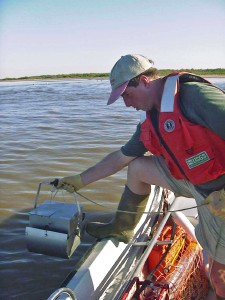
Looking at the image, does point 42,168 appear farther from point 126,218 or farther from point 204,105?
point 204,105

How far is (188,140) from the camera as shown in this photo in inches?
92.0

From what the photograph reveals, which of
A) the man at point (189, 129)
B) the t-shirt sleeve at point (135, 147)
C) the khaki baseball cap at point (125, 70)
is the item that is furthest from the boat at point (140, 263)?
the khaki baseball cap at point (125, 70)

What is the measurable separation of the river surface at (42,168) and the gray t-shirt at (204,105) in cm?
192

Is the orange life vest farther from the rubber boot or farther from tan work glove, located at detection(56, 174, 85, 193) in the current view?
tan work glove, located at detection(56, 174, 85, 193)

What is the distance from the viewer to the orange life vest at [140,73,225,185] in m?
2.31

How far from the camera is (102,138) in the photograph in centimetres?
848

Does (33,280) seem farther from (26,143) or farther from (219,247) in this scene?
(26,143)

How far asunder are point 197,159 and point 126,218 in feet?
3.38

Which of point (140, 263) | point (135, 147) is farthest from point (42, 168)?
point (140, 263)

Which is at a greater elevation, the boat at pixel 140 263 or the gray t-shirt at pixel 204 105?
the gray t-shirt at pixel 204 105

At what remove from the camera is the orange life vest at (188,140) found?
7.59 feet

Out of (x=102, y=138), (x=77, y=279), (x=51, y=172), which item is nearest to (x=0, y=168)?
(x=51, y=172)

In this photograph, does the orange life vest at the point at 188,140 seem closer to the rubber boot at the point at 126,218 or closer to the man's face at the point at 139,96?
the man's face at the point at 139,96

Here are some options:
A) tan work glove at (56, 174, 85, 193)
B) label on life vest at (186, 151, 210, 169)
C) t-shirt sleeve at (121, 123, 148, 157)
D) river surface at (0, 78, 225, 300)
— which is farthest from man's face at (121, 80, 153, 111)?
river surface at (0, 78, 225, 300)
